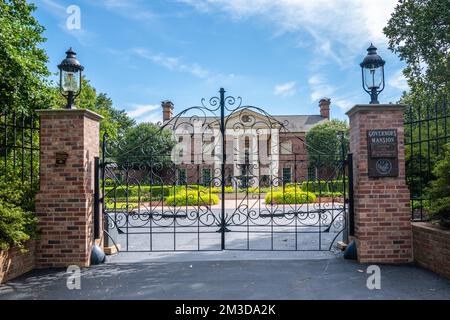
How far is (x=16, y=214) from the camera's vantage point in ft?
14.9

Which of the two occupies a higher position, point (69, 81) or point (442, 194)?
point (69, 81)

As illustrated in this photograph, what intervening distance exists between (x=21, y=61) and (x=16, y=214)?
6.30 metres

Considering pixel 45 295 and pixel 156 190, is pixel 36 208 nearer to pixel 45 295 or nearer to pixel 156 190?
pixel 45 295

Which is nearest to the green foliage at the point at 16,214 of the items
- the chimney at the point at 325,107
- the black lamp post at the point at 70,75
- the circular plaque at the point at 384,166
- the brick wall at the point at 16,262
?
the brick wall at the point at 16,262

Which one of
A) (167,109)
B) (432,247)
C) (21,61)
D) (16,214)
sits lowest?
(432,247)

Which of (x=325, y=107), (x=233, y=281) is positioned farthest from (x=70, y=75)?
(x=325, y=107)

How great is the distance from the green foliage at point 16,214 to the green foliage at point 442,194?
228 inches

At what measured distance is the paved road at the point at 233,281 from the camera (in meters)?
3.92

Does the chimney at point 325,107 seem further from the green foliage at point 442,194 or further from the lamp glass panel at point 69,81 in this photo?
the lamp glass panel at point 69,81

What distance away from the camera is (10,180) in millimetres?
5117

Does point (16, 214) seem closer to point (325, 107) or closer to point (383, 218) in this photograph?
point (383, 218)

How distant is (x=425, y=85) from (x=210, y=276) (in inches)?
482

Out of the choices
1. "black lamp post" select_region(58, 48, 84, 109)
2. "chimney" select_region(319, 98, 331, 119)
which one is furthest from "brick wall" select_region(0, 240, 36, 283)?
"chimney" select_region(319, 98, 331, 119)

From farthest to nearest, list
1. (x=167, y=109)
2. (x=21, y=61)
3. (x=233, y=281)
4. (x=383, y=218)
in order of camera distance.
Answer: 1. (x=167, y=109)
2. (x=21, y=61)
3. (x=383, y=218)
4. (x=233, y=281)
